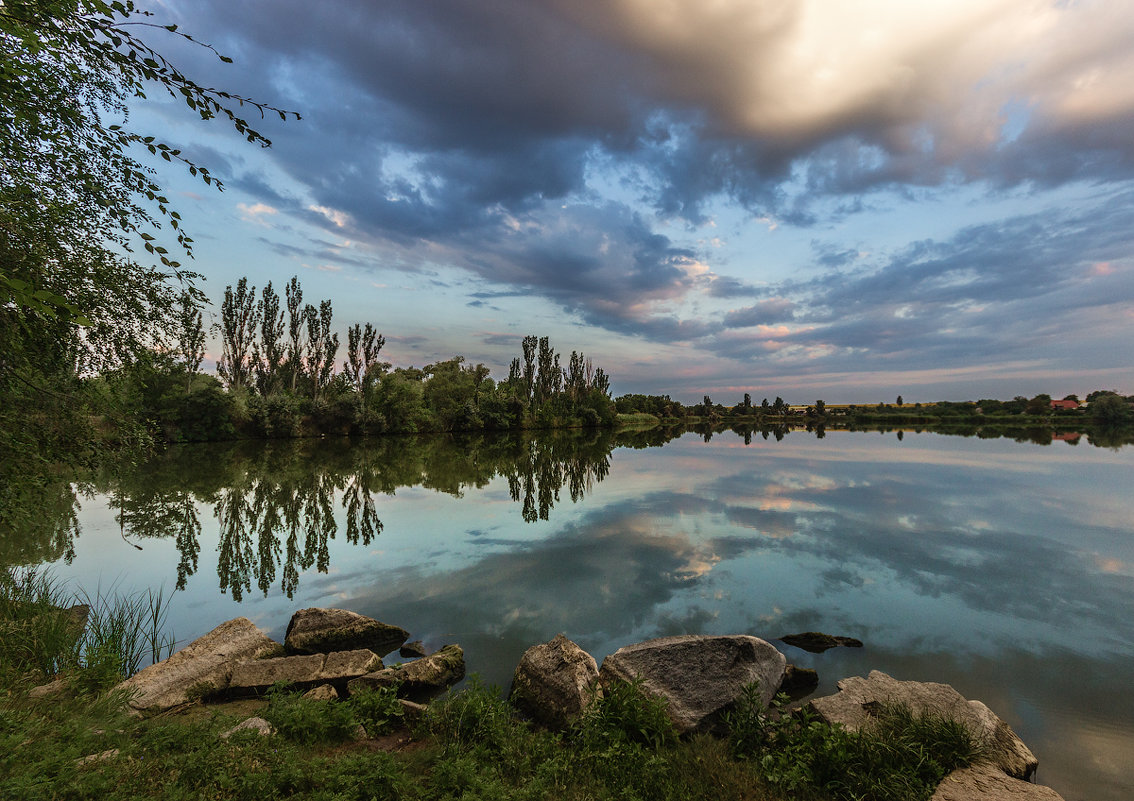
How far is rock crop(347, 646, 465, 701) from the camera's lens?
565 centimetres

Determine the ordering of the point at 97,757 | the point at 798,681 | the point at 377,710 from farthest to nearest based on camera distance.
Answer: the point at 798,681 < the point at 377,710 < the point at 97,757

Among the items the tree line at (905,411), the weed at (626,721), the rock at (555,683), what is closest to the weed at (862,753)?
the weed at (626,721)

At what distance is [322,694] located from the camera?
538 cm

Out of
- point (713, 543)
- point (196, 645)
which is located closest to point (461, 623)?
point (196, 645)

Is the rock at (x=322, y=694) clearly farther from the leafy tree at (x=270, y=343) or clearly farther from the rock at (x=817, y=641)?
the leafy tree at (x=270, y=343)

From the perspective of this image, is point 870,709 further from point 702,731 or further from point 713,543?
point 713,543

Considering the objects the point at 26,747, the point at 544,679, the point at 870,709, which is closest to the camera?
the point at 26,747

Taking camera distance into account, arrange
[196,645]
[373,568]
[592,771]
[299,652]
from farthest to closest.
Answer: [373,568] → [299,652] → [196,645] → [592,771]

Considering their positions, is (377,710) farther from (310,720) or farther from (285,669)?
(285,669)

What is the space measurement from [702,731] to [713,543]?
7347 millimetres

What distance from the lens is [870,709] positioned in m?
4.88

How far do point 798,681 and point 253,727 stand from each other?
653cm

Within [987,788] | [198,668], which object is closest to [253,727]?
[198,668]

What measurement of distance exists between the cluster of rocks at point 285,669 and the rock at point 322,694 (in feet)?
0.04
